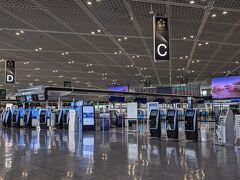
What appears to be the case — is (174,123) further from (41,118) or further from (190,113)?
(41,118)

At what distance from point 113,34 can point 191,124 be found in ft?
18.7

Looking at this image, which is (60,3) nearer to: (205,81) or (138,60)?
(138,60)

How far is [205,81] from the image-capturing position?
112 ft

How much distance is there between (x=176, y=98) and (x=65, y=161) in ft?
81.8

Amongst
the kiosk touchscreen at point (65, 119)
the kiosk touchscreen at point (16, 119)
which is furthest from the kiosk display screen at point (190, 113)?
the kiosk touchscreen at point (16, 119)

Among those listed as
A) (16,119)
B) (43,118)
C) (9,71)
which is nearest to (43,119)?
(43,118)

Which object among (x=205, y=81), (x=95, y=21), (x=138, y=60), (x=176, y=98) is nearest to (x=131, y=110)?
(x=138, y=60)

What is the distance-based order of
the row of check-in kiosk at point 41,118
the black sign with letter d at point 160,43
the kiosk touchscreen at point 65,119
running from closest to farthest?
the black sign with letter d at point 160,43
the row of check-in kiosk at point 41,118
the kiosk touchscreen at point 65,119

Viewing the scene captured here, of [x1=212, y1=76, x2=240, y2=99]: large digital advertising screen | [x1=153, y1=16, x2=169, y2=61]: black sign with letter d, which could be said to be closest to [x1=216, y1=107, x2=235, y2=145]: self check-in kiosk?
[x1=153, y1=16, x2=169, y2=61]: black sign with letter d

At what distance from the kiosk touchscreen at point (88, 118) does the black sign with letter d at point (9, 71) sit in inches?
197

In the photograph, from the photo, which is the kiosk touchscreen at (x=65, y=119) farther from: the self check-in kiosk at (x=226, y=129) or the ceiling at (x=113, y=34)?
the self check-in kiosk at (x=226, y=129)

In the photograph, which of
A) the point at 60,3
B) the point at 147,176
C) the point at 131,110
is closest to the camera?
the point at 147,176

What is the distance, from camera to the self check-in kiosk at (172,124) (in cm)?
1306

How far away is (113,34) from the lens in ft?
47.3
